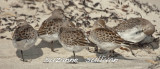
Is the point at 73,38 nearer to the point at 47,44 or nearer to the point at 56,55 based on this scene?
the point at 56,55

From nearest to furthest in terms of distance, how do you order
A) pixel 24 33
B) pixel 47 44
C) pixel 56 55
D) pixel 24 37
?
1. pixel 24 37
2. pixel 24 33
3. pixel 56 55
4. pixel 47 44

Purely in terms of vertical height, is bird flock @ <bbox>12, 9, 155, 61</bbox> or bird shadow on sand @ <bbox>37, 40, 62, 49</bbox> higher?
bird flock @ <bbox>12, 9, 155, 61</bbox>

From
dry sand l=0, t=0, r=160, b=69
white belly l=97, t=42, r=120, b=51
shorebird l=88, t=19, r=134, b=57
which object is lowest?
dry sand l=0, t=0, r=160, b=69

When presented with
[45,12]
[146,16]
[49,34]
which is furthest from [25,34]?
[146,16]

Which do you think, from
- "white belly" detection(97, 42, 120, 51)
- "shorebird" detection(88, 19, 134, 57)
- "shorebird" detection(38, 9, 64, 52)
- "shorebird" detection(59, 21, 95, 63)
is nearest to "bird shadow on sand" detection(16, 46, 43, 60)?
"shorebird" detection(38, 9, 64, 52)

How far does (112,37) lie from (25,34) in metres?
2.10

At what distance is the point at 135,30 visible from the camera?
988 centimetres

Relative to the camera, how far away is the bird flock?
8727 mm

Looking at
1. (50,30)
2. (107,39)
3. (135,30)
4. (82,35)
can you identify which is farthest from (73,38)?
(135,30)

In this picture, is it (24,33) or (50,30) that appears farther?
(50,30)

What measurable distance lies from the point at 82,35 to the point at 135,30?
1803mm

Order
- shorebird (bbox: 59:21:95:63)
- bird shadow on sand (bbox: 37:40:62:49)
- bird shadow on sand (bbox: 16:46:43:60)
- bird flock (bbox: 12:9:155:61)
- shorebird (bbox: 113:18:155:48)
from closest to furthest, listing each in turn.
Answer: shorebird (bbox: 59:21:95:63)
bird flock (bbox: 12:9:155:61)
bird shadow on sand (bbox: 16:46:43:60)
shorebird (bbox: 113:18:155:48)
bird shadow on sand (bbox: 37:40:62:49)

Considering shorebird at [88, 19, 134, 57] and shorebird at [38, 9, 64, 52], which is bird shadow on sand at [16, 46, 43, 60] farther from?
shorebird at [88, 19, 134, 57]

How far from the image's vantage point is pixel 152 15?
39.0ft
